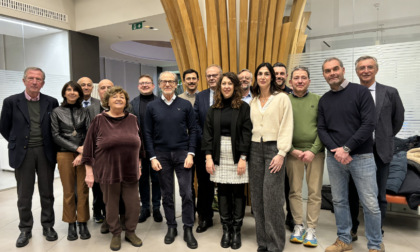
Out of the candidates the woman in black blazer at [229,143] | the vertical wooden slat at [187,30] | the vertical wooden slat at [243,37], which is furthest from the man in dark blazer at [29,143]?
the vertical wooden slat at [243,37]

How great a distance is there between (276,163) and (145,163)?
1722mm

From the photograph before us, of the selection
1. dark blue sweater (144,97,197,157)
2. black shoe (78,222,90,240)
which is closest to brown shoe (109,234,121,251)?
black shoe (78,222,90,240)

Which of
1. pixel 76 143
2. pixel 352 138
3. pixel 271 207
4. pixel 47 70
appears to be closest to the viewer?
pixel 352 138

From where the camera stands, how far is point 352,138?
7.48 ft

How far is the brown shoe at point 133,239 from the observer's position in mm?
2794

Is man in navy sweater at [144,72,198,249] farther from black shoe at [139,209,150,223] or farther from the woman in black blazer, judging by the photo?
black shoe at [139,209,150,223]

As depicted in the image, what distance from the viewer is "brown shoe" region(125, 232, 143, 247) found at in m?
2.79

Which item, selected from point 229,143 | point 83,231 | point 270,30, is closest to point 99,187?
point 83,231

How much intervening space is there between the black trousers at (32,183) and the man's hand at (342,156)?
282 centimetres

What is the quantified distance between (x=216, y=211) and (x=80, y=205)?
1703mm

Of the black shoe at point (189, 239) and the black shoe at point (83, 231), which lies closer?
the black shoe at point (189, 239)

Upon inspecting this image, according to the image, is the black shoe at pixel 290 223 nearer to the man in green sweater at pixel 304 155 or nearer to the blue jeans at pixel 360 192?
the man in green sweater at pixel 304 155

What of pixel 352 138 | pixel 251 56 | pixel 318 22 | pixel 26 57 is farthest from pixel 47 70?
pixel 352 138

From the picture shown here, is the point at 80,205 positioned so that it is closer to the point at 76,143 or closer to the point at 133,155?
the point at 76,143
